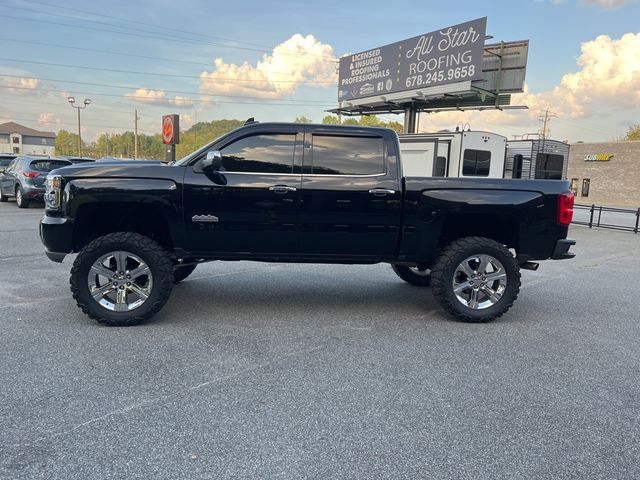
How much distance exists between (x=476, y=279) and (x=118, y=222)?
3868 millimetres

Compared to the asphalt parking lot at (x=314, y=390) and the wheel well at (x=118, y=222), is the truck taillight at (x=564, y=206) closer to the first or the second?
the asphalt parking lot at (x=314, y=390)

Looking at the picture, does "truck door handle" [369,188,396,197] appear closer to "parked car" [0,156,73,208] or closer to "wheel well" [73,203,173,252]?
"wheel well" [73,203,173,252]

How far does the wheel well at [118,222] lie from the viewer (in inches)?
196

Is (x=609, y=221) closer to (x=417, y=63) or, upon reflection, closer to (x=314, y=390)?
(x=417, y=63)

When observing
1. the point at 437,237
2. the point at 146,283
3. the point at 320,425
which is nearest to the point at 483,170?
the point at 437,237

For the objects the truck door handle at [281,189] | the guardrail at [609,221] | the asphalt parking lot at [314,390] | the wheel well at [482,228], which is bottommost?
the asphalt parking lot at [314,390]

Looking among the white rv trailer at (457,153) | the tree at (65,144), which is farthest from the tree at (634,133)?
the tree at (65,144)

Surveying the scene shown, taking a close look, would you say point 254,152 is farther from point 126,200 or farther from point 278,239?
point 126,200

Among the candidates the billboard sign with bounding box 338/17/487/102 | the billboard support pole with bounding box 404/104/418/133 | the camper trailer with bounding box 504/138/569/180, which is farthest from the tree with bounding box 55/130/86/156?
the camper trailer with bounding box 504/138/569/180

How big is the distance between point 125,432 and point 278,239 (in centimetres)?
258

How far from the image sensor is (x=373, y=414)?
326 cm

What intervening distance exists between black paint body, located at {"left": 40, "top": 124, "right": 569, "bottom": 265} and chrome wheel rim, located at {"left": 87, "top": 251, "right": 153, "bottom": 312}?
413 millimetres

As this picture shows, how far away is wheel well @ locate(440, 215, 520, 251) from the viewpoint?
5.44 m

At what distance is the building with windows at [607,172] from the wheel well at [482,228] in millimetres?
40862
